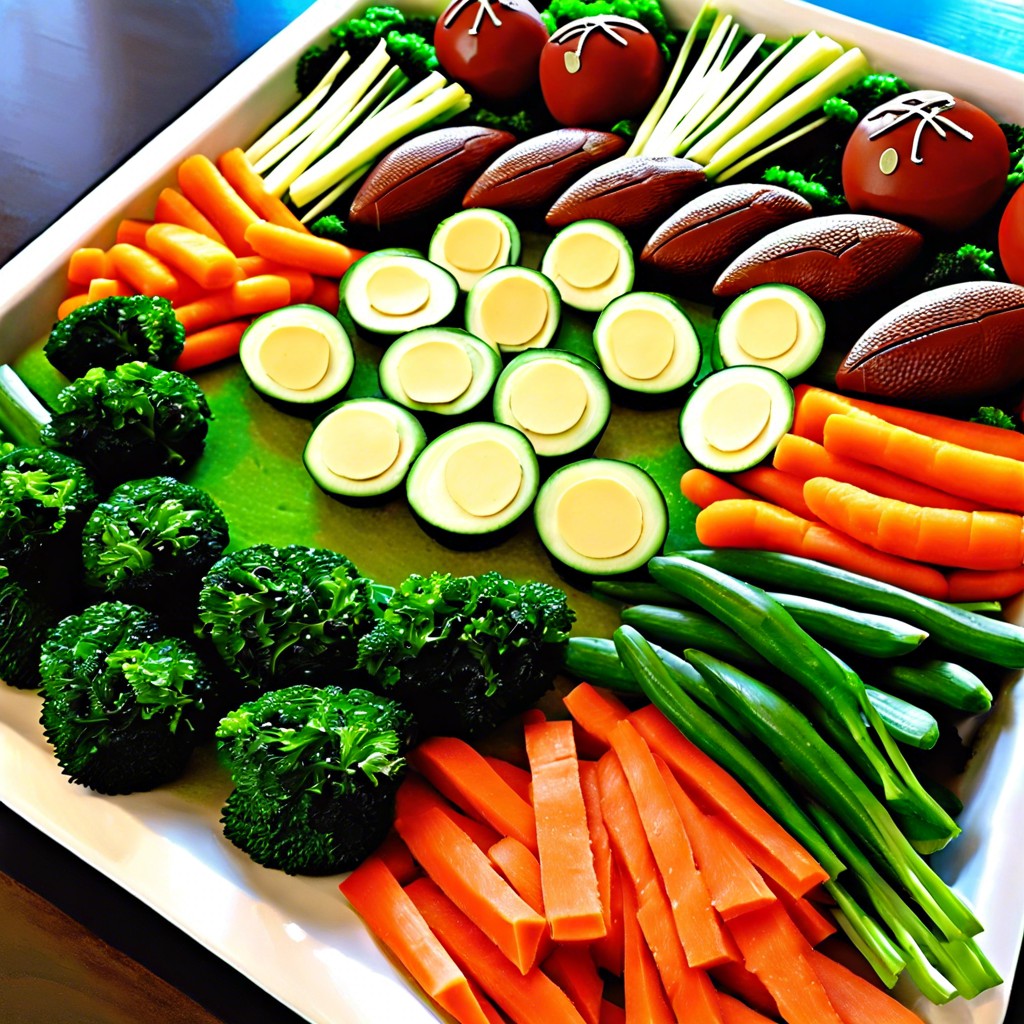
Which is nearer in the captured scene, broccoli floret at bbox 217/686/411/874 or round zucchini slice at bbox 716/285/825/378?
broccoli floret at bbox 217/686/411/874

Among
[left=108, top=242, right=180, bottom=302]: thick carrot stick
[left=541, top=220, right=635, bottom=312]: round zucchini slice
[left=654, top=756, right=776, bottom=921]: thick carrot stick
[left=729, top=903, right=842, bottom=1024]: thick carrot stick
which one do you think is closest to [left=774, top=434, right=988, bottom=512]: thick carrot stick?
[left=541, top=220, right=635, bottom=312]: round zucchini slice

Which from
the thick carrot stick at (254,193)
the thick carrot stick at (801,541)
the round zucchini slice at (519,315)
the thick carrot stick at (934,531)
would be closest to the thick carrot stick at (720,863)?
the thick carrot stick at (801,541)

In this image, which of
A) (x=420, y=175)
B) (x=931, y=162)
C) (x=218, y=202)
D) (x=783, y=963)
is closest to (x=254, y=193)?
(x=218, y=202)

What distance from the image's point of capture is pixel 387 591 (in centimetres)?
235

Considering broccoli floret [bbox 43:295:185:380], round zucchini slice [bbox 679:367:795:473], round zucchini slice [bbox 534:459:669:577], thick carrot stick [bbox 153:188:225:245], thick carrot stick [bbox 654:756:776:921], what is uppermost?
thick carrot stick [bbox 153:188:225:245]

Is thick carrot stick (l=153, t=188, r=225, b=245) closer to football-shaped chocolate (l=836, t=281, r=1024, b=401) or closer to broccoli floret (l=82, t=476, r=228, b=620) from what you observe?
broccoli floret (l=82, t=476, r=228, b=620)

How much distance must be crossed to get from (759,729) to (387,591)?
830 millimetres

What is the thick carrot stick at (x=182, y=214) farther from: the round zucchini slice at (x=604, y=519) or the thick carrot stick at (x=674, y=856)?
the thick carrot stick at (x=674, y=856)

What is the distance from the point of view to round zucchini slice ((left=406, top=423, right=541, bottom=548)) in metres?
2.47

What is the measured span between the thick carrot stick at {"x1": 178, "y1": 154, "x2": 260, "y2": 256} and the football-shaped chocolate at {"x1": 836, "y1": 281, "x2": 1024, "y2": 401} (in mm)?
1704

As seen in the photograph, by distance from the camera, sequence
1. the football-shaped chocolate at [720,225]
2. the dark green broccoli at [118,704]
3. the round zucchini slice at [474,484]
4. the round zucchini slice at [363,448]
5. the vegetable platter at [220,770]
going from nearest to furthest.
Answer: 1. the vegetable platter at [220,770]
2. the dark green broccoli at [118,704]
3. the round zucchini slice at [474,484]
4. the round zucchini slice at [363,448]
5. the football-shaped chocolate at [720,225]

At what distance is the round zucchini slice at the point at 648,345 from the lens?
106 inches

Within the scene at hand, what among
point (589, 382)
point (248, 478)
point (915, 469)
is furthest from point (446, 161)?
point (915, 469)

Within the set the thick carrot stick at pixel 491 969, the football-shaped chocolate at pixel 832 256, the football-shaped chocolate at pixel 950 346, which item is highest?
the football-shaped chocolate at pixel 832 256
